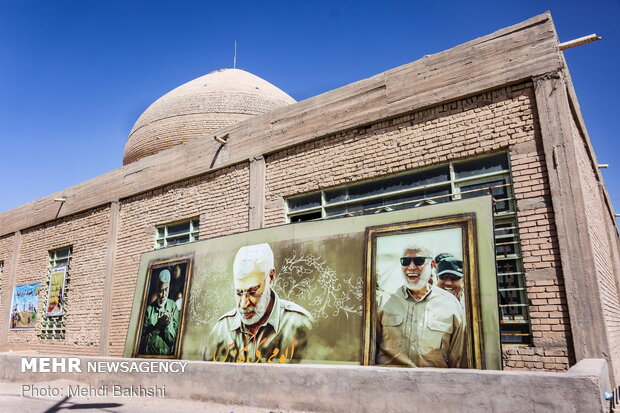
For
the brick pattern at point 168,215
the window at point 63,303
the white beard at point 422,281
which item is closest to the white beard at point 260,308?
the brick pattern at point 168,215

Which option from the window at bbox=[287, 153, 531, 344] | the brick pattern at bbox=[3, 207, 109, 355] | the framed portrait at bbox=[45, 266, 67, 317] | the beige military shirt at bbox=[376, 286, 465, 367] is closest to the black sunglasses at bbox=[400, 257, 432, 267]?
the beige military shirt at bbox=[376, 286, 465, 367]

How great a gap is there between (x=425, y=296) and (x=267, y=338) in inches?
Result: 96.7

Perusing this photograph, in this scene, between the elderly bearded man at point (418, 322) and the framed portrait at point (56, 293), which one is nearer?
the elderly bearded man at point (418, 322)

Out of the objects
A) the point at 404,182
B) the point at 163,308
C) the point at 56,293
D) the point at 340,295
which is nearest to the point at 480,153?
the point at 404,182

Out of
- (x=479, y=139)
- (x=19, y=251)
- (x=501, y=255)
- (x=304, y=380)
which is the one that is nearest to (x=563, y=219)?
(x=501, y=255)

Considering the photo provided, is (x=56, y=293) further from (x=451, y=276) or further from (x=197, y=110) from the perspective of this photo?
(x=451, y=276)

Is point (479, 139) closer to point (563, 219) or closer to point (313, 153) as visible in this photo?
point (563, 219)

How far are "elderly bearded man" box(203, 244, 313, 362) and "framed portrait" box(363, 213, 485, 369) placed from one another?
3.87 ft

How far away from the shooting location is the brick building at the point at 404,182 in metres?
5.75

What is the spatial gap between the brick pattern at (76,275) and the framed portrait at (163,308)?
3.33m

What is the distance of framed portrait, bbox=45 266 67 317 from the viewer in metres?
12.6

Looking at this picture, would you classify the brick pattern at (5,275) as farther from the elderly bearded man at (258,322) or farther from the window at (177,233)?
the elderly bearded man at (258,322)

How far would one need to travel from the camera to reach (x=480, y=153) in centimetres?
664

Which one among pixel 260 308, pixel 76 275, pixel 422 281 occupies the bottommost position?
pixel 260 308
